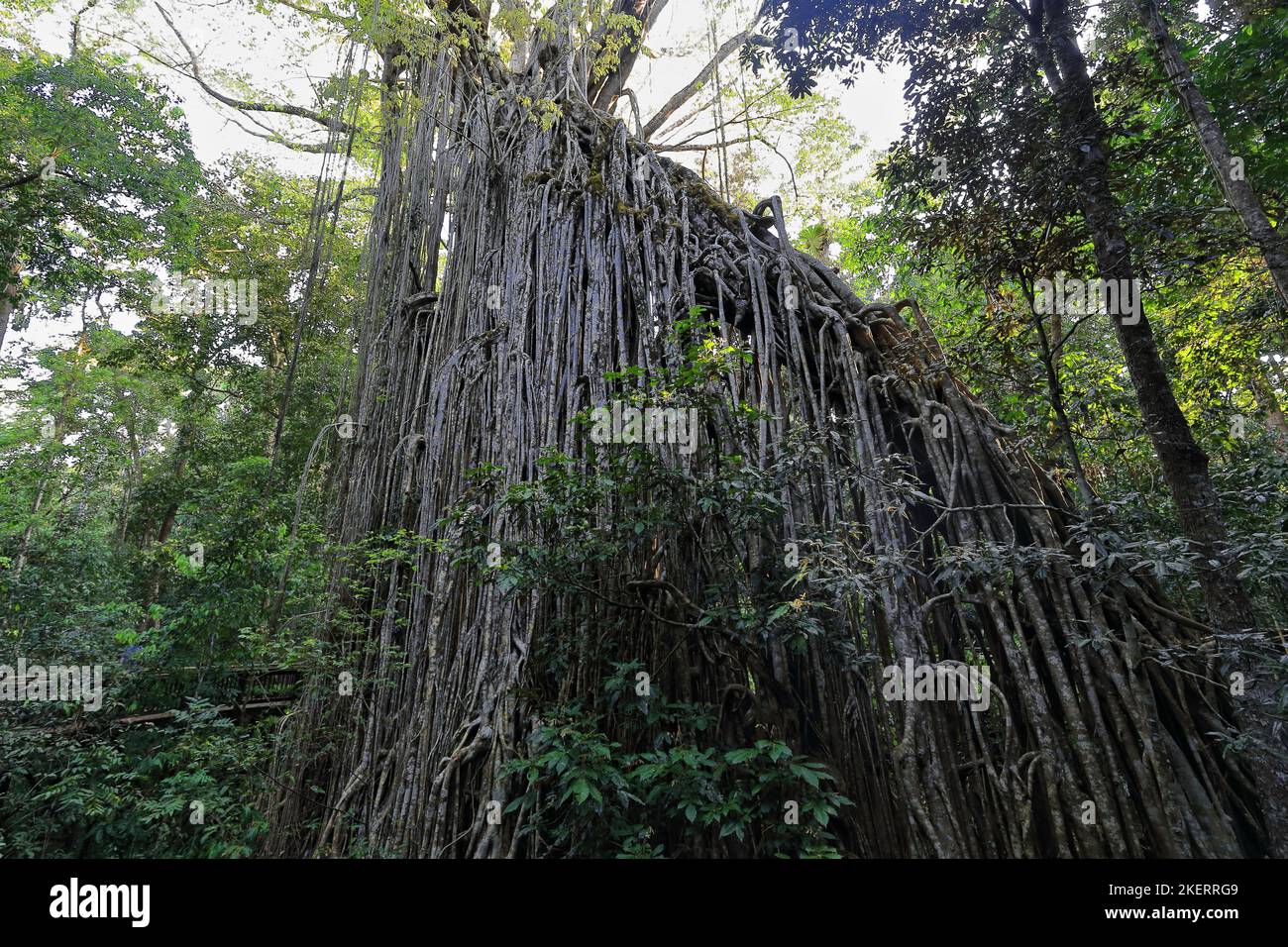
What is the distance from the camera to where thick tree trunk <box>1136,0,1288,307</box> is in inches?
90.2

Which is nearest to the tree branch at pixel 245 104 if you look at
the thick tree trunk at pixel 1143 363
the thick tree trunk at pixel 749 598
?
the thick tree trunk at pixel 749 598

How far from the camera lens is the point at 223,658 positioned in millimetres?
4832

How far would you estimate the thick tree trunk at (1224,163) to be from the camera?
2.29 meters

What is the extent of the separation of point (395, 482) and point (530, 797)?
2427mm

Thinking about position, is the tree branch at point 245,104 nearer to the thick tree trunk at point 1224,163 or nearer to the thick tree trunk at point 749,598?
the thick tree trunk at point 749,598

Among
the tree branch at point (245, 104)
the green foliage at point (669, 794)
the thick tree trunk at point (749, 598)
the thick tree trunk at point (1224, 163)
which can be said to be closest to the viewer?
the green foliage at point (669, 794)

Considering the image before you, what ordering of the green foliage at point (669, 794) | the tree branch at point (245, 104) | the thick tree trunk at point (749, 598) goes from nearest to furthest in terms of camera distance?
1. the green foliage at point (669, 794)
2. the thick tree trunk at point (749, 598)
3. the tree branch at point (245, 104)

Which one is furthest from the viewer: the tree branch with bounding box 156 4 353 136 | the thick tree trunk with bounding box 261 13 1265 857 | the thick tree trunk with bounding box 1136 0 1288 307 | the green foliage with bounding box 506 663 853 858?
the tree branch with bounding box 156 4 353 136

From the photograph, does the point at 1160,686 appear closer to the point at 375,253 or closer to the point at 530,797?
the point at 530,797

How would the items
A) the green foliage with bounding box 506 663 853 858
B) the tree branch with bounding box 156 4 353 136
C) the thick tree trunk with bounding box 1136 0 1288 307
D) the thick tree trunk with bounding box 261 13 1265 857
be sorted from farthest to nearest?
the tree branch with bounding box 156 4 353 136 < the thick tree trunk with bounding box 1136 0 1288 307 < the thick tree trunk with bounding box 261 13 1265 857 < the green foliage with bounding box 506 663 853 858

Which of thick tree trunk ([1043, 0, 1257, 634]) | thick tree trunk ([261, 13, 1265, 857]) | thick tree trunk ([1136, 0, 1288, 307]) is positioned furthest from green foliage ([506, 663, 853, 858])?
thick tree trunk ([1136, 0, 1288, 307])

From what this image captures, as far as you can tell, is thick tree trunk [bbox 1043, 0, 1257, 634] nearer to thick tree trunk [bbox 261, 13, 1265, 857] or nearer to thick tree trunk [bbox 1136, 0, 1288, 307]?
thick tree trunk [bbox 261, 13, 1265, 857]

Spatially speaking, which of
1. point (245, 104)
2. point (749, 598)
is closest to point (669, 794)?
point (749, 598)
